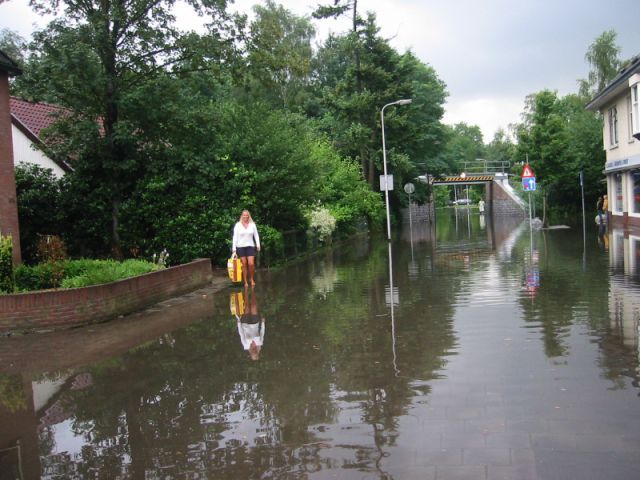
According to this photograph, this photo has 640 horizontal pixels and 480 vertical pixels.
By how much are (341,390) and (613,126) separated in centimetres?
3103

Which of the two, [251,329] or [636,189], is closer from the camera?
[251,329]

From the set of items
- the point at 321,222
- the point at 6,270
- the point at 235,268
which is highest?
the point at 321,222


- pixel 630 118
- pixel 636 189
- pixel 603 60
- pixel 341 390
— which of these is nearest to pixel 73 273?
pixel 341 390

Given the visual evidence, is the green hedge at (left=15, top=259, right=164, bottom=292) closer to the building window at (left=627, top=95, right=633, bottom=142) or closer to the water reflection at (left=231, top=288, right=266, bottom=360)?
the water reflection at (left=231, top=288, right=266, bottom=360)

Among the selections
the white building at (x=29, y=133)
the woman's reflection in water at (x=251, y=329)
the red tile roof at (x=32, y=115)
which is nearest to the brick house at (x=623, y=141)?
the woman's reflection in water at (x=251, y=329)

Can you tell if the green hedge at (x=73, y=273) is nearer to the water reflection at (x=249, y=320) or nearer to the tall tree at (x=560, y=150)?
the water reflection at (x=249, y=320)

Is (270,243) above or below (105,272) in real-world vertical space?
above

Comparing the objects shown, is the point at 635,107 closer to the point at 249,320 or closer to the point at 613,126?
the point at 613,126

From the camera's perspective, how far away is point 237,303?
12555 millimetres

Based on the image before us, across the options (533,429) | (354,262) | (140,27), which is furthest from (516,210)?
(533,429)

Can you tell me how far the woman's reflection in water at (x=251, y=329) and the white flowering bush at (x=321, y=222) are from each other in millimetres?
12244

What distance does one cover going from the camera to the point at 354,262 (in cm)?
2069

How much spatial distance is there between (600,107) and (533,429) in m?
33.2

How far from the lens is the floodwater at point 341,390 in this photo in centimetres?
459
